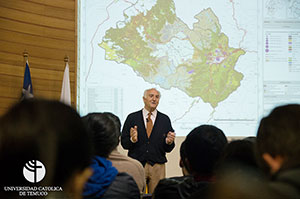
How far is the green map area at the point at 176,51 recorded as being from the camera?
5102 mm

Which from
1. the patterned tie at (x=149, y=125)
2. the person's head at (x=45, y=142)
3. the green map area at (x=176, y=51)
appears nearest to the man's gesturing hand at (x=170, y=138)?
the patterned tie at (x=149, y=125)

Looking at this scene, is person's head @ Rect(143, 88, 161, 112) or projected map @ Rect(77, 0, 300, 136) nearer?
person's head @ Rect(143, 88, 161, 112)

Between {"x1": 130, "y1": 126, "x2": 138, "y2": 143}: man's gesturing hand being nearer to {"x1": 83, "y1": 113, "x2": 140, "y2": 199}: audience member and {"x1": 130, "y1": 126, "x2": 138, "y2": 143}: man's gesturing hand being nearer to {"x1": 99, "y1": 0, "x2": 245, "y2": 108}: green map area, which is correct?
{"x1": 99, "y1": 0, "x2": 245, "y2": 108}: green map area

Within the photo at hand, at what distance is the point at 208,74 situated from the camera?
529cm

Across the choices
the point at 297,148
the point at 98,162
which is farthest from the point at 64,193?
the point at 98,162

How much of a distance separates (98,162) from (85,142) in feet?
2.87

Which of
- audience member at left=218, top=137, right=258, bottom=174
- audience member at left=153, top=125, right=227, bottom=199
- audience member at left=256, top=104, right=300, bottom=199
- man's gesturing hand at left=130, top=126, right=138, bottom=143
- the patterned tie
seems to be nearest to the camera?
audience member at left=256, top=104, right=300, bottom=199

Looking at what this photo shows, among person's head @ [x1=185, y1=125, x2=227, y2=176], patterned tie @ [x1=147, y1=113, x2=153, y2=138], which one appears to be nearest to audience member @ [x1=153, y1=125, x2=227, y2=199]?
person's head @ [x1=185, y1=125, x2=227, y2=176]

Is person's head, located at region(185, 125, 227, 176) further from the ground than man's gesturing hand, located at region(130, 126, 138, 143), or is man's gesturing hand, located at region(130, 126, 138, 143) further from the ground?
person's head, located at region(185, 125, 227, 176)

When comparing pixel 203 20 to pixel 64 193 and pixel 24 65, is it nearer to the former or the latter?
pixel 24 65

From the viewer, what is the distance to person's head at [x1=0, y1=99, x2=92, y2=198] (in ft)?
2.16

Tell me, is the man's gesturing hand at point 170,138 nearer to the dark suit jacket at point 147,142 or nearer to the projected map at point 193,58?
the dark suit jacket at point 147,142

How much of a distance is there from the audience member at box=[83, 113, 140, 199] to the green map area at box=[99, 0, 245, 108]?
3345 mm

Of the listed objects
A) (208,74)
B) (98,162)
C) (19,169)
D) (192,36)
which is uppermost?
(192,36)
